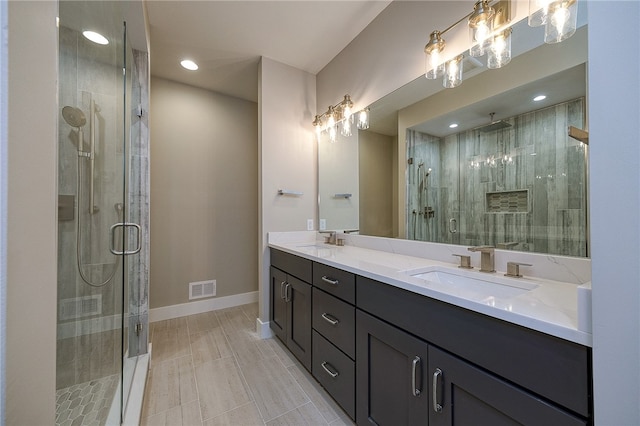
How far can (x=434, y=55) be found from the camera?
4.43ft

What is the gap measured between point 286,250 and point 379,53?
1.66 metres

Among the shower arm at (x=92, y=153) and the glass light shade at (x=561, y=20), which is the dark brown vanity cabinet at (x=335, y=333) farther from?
the glass light shade at (x=561, y=20)

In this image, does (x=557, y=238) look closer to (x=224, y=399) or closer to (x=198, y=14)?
(x=224, y=399)

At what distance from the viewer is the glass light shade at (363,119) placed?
1938mm

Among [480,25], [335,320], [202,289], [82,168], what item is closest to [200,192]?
[202,289]

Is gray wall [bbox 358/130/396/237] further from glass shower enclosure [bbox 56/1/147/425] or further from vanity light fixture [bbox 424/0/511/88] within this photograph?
glass shower enclosure [bbox 56/1/147/425]

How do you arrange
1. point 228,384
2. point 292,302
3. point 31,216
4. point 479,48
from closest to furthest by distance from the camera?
point 31,216
point 479,48
point 228,384
point 292,302

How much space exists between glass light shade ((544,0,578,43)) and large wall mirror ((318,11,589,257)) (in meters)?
0.04

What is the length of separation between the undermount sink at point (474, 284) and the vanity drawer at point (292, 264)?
70 cm

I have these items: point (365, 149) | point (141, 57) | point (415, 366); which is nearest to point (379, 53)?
point (365, 149)

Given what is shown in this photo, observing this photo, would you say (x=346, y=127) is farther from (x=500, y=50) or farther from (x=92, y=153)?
(x=92, y=153)

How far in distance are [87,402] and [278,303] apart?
→ 121cm

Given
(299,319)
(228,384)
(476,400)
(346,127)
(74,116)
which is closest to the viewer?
(476,400)

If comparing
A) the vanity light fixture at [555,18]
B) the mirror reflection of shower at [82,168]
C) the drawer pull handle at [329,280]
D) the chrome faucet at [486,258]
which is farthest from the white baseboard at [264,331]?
the vanity light fixture at [555,18]
